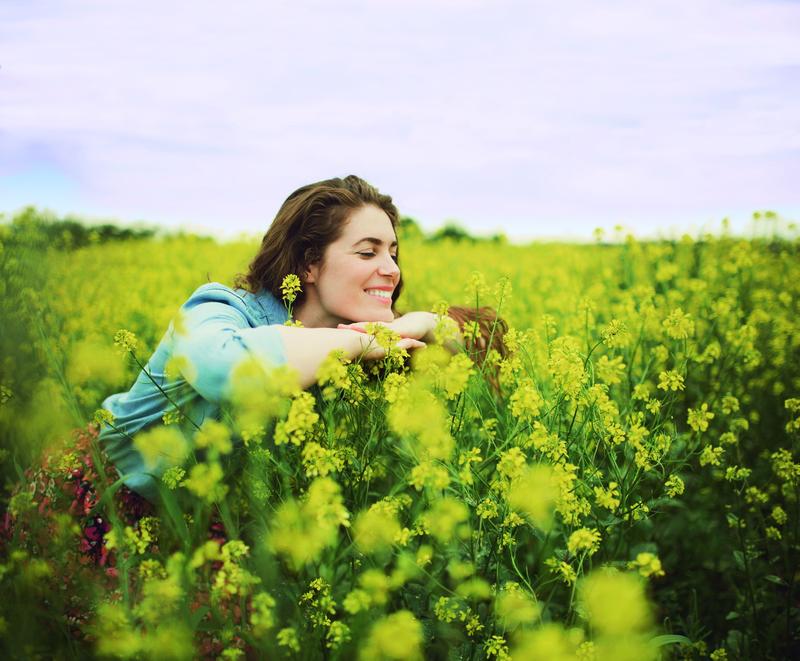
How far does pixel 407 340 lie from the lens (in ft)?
6.23

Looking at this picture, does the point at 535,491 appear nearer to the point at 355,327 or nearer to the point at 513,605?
the point at 513,605

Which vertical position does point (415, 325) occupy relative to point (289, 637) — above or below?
above

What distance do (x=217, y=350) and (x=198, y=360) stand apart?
0.06m

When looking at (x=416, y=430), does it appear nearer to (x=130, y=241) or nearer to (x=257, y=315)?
(x=257, y=315)

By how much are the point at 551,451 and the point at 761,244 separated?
4714 mm

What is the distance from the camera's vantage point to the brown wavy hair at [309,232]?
2400mm

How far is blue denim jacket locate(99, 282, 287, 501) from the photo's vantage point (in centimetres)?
166

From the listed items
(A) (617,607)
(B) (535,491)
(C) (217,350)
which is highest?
(C) (217,350)

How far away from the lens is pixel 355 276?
2277mm

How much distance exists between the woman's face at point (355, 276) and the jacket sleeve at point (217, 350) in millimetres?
551

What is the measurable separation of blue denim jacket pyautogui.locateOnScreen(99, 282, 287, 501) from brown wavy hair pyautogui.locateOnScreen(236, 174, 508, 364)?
0.14 m

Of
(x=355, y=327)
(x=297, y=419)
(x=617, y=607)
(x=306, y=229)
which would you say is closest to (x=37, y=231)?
(x=306, y=229)

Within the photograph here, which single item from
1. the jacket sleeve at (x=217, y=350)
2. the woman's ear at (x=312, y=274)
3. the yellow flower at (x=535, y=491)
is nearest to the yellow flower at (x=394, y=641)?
the yellow flower at (x=535, y=491)

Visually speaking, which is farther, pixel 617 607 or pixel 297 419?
pixel 297 419
